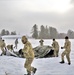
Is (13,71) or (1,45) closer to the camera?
(13,71)

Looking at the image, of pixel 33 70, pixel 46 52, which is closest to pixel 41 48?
pixel 46 52

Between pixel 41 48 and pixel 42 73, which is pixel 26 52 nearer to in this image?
pixel 42 73

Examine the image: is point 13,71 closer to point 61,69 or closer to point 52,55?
point 61,69

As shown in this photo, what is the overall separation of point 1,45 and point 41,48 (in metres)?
3.77

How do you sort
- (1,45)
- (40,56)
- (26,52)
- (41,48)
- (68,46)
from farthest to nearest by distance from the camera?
(1,45) → (41,48) → (40,56) → (68,46) → (26,52)

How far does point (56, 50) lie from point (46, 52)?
3.56 feet

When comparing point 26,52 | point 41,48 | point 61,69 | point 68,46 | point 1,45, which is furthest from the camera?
point 1,45

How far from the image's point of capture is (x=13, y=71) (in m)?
11.3

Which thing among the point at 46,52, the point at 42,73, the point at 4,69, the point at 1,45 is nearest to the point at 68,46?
the point at 42,73

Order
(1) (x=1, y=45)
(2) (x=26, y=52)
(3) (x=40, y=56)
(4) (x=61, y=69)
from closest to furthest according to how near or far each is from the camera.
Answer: (2) (x=26, y=52)
(4) (x=61, y=69)
(3) (x=40, y=56)
(1) (x=1, y=45)

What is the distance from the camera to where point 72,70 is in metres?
11.9

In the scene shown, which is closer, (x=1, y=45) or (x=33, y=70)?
(x=33, y=70)

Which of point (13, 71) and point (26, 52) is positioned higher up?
point (26, 52)

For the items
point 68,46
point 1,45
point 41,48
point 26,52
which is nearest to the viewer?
point 26,52
